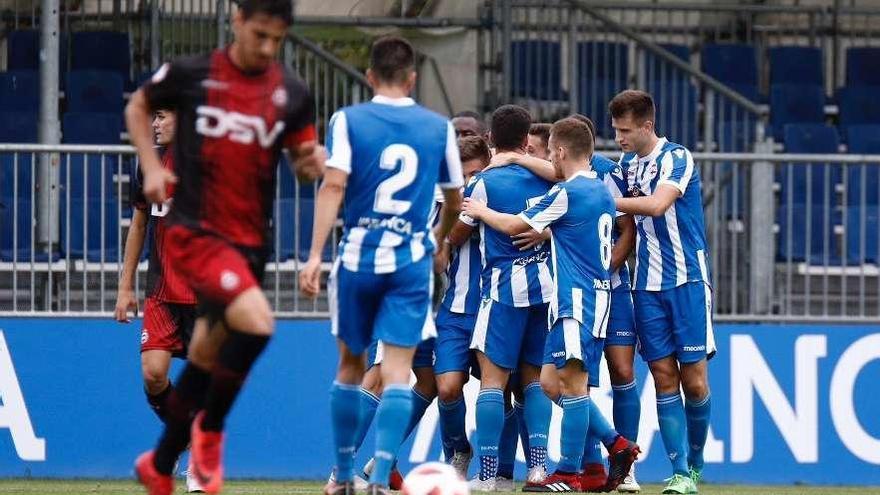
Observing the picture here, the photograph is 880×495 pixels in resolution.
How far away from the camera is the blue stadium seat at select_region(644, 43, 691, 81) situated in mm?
16031

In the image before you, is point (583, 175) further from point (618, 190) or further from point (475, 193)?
point (475, 193)

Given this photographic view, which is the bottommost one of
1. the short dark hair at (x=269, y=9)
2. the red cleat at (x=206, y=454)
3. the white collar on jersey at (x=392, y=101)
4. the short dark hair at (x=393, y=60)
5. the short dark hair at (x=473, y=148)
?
the red cleat at (x=206, y=454)

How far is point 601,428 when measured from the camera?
9.71 m

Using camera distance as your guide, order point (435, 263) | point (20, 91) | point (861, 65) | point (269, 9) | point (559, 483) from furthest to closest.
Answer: point (861, 65), point (20, 91), point (559, 483), point (435, 263), point (269, 9)

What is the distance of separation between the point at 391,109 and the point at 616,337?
9.32ft

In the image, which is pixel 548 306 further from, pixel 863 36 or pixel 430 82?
pixel 863 36

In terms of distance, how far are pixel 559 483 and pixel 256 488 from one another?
2208 mm

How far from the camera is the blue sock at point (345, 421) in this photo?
7543 millimetres

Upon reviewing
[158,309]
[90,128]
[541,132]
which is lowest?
[158,309]

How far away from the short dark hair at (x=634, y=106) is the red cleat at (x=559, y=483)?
1953 millimetres

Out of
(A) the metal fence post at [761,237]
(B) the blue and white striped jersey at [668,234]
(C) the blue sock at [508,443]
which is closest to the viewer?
(B) the blue and white striped jersey at [668,234]

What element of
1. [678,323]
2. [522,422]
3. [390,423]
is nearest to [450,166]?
[390,423]

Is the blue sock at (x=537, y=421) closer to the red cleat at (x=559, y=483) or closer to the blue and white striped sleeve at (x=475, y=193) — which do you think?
the red cleat at (x=559, y=483)

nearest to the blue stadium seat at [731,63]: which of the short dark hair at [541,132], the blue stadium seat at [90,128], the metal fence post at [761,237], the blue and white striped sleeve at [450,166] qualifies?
the metal fence post at [761,237]
